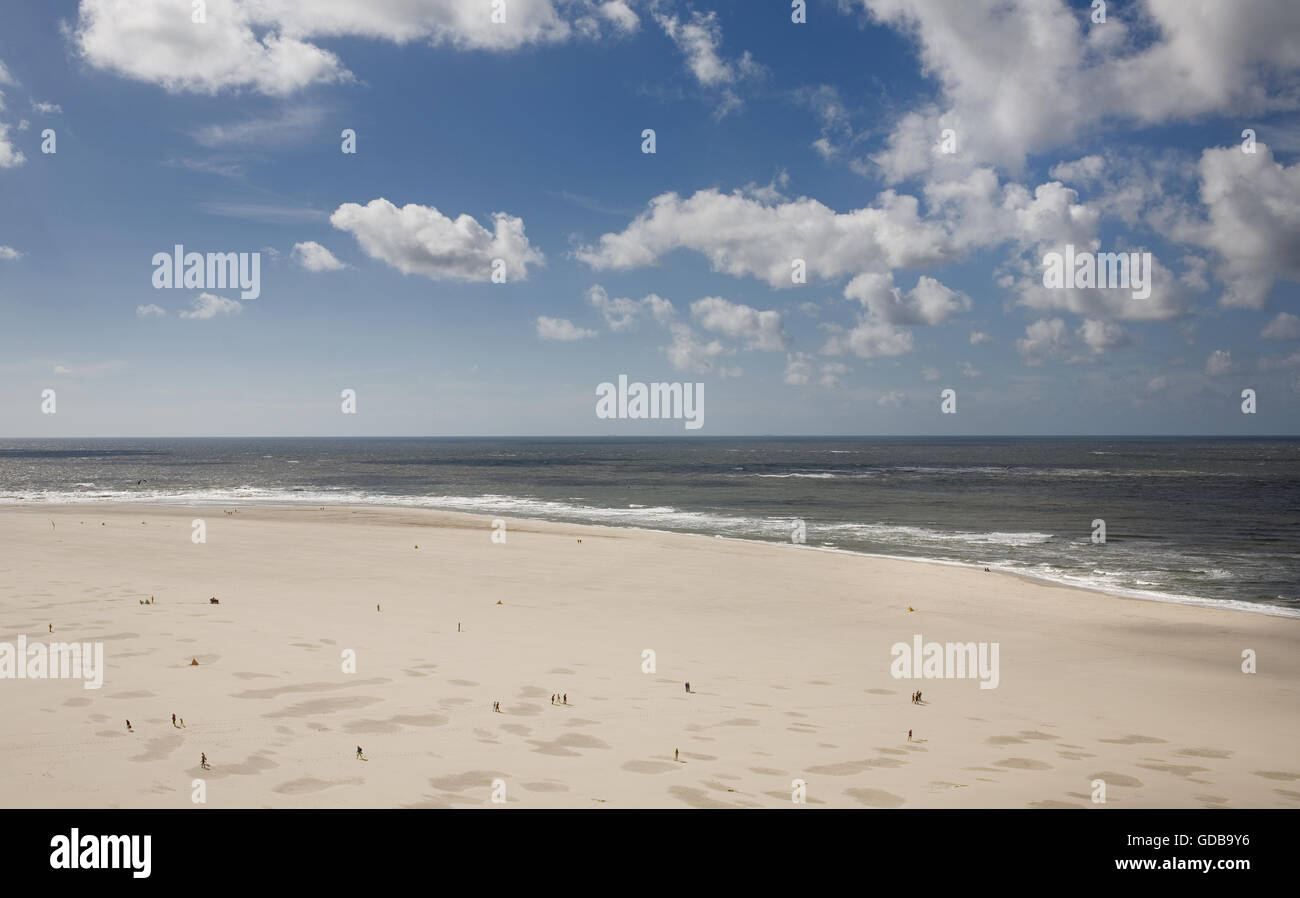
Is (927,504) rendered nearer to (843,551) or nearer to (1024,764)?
(843,551)

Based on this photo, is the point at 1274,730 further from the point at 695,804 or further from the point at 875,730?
the point at 695,804

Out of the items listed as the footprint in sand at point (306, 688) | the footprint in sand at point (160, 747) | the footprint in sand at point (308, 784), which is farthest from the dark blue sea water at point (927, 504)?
the footprint in sand at point (160, 747)

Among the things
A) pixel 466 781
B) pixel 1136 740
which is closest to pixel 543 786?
pixel 466 781

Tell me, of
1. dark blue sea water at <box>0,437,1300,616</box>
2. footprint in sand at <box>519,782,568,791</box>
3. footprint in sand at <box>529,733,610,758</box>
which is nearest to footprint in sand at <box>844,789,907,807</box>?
footprint in sand at <box>529,733,610,758</box>

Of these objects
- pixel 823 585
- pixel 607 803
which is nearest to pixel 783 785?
pixel 607 803

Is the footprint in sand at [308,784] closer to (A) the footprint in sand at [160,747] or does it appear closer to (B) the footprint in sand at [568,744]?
(A) the footprint in sand at [160,747]
